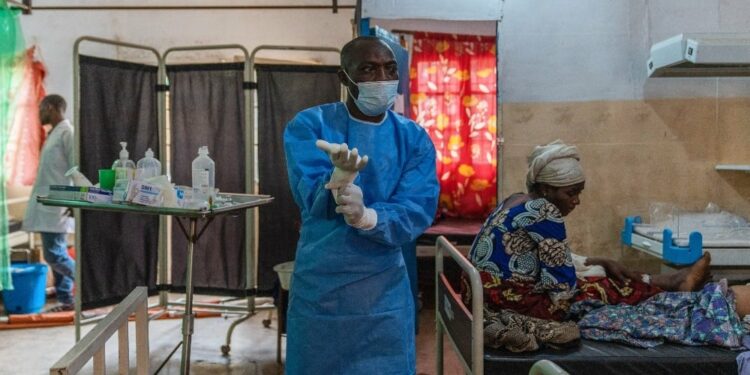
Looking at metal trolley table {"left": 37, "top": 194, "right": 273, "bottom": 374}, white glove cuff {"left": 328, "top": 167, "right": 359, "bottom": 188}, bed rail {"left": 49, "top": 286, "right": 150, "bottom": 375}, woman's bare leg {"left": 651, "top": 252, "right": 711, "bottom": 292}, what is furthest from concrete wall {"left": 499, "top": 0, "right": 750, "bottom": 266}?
bed rail {"left": 49, "top": 286, "right": 150, "bottom": 375}

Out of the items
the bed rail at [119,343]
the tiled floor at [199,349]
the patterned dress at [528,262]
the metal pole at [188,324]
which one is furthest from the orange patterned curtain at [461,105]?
the bed rail at [119,343]

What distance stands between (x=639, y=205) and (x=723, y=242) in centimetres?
66

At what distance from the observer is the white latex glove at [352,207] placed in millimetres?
1854

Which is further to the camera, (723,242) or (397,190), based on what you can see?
(723,242)

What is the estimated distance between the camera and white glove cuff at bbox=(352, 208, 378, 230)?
1900 mm

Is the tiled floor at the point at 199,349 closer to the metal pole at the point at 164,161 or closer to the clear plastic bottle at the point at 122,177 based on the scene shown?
the metal pole at the point at 164,161

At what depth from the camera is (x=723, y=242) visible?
320cm

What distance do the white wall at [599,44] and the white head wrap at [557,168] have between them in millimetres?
1204

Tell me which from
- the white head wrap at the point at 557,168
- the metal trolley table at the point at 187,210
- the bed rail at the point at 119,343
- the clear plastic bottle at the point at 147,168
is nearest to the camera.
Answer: the bed rail at the point at 119,343

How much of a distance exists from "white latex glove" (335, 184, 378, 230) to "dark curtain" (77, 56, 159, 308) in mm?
2608

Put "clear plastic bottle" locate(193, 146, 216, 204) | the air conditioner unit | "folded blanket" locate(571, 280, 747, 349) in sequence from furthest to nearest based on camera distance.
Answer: the air conditioner unit, "clear plastic bottle" locate(193, 146, 216, 204), "folded blanket" locate(571, 280, 747, 349)

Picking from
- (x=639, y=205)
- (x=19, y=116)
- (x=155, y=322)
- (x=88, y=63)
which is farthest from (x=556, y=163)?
(x=19, y=116)

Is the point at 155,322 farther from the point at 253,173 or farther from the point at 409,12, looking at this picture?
the point at 409,12

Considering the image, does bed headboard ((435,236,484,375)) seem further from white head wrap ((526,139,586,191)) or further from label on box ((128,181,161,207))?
label on box ((128,181,161,207))
